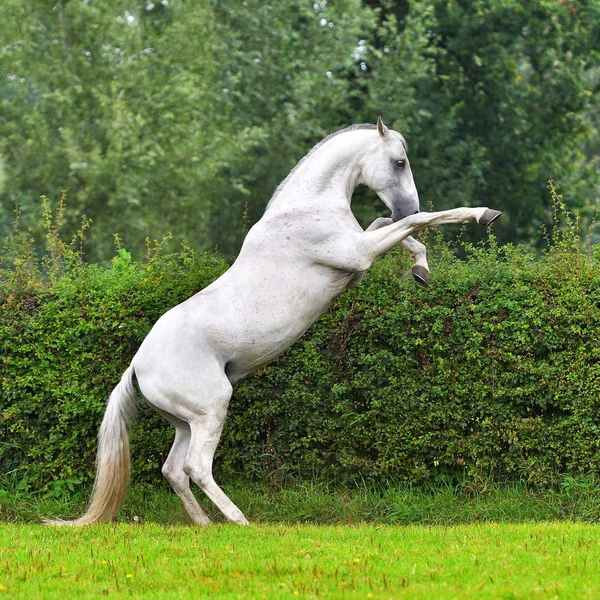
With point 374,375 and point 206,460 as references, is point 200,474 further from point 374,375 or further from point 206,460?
point 374,375

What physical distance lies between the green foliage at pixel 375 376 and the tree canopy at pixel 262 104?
14921mm

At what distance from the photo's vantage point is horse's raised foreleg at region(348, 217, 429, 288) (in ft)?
25.4

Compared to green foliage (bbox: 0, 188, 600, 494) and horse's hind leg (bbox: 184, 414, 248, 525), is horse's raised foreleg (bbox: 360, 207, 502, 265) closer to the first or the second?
green foliage (bbox: 0, 188, 600, 494)

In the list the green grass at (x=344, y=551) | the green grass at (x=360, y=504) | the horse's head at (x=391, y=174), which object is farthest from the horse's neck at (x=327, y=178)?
the green grass at (x=360, y=504)

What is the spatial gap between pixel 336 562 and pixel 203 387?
2338 millimetres

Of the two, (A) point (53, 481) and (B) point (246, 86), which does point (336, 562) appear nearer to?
(A) point (53, 481)

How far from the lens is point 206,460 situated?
7.52 meters

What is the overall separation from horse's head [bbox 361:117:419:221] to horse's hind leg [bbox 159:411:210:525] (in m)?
2.39

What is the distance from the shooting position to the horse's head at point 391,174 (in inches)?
308

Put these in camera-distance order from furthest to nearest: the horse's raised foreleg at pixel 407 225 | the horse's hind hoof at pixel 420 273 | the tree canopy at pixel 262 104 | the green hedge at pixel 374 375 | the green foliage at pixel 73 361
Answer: the tree canopy at pixel 262 104, the green foliage at pixel 73 361, the green hedge at pixel 374 375, the horse's hind hoof at pixel 420 273, the horse's raised foreleg at pixel 407 225

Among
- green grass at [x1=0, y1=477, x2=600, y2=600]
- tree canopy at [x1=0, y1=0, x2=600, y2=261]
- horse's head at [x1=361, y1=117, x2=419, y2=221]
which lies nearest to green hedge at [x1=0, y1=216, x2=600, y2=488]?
green grass at [x1=0, y1=477, x2=600, y2=600]

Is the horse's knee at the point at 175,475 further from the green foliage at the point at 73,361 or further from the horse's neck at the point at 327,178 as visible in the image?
the horse's neck at the point at 327,178

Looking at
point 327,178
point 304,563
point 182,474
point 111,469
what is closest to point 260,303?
point 327,178

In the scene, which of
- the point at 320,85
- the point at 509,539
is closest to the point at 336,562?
the point at 509,539
